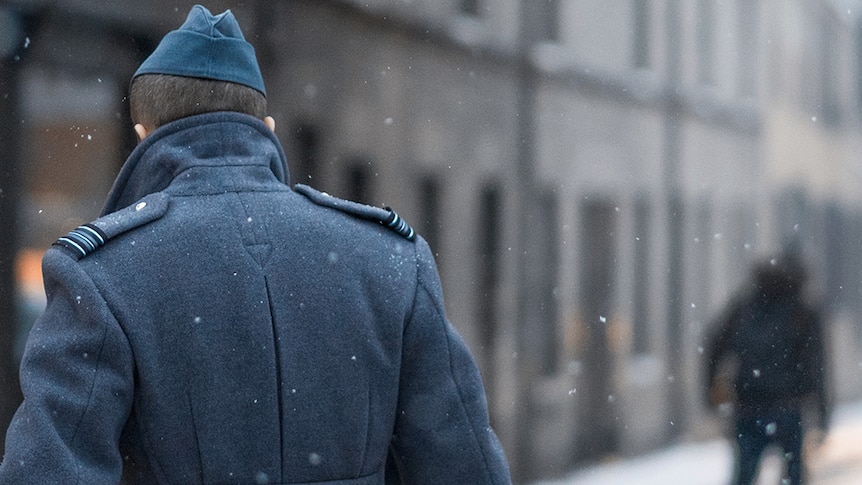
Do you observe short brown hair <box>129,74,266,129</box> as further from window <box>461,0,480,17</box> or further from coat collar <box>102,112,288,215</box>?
window <box>461,0,480,17</box>

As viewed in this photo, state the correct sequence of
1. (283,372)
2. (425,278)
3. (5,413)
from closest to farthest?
1. (283,372)
2. (425,278)
3. (5,413)

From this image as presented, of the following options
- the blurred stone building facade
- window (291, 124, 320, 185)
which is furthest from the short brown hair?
window (291, 124, 320, 185)

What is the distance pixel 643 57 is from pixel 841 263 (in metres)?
1.21

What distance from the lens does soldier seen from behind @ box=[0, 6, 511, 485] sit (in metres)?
1.55

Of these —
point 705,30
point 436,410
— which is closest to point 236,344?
point 436,410

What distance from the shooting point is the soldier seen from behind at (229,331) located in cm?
155

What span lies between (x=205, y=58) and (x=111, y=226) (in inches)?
12.9

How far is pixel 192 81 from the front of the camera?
5.68 ft

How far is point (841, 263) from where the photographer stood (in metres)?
4.28

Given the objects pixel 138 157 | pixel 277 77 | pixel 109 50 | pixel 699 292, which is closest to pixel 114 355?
pixel 138 157

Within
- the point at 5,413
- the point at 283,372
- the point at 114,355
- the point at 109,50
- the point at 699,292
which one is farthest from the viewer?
the point at 699,292

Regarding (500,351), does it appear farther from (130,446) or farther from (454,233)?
(130,446)

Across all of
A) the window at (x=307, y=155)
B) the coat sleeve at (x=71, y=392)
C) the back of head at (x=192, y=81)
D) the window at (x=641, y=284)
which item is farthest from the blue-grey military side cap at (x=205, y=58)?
the window at (x=641, y=284)

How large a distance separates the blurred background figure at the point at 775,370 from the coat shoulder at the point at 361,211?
2721 mm
